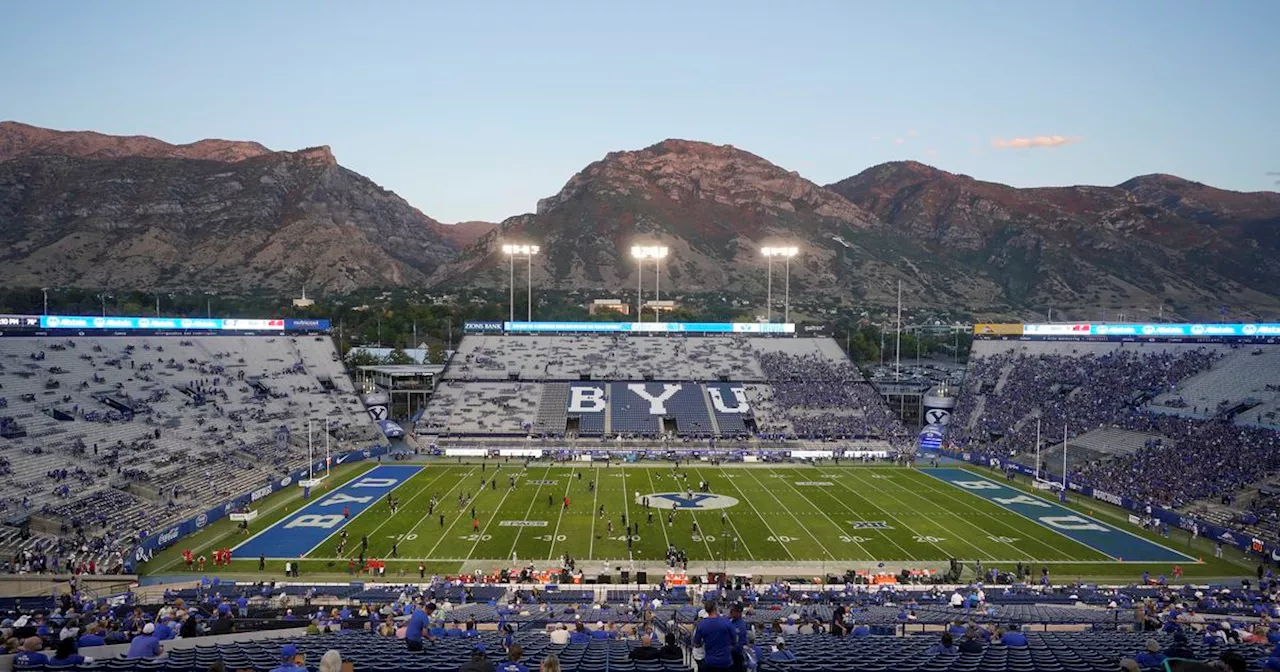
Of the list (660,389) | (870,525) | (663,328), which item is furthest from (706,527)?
(663,328)

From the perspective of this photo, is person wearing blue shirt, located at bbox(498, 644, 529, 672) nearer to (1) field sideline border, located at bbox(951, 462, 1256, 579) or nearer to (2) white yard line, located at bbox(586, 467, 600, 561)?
Result: (2) white yard line, located at bbox(586, 467, 600, 561)

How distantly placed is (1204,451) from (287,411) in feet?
193

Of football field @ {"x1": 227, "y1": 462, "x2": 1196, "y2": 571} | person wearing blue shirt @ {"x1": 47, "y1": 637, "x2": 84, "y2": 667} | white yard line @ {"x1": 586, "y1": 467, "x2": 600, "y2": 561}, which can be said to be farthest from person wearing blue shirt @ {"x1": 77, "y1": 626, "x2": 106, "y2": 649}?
white yard line @ {"x1": 586, "y1": 467, "x2": 600, "y2": 561}

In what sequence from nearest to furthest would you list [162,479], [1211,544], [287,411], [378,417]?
[1211,544], [162,479], [287,411], [378,417]

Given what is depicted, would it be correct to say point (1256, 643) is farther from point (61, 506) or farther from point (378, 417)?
point (378, 417)

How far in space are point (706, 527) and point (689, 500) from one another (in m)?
5.65

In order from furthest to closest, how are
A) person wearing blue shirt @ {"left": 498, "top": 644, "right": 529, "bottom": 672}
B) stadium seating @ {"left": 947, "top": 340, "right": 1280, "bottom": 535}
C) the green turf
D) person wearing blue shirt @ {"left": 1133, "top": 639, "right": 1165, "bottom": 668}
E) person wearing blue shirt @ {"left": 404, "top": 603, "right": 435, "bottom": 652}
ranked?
1. stadium seating @ {"left": 947, "top": 340, "right": 1280, "bottom": 535}
2. the green turf
3. person wearing blue shirt @ {"left": 404, "top": 603, "right": 435, "bottom": 652}
4. person wearing blue shirt @ {"left": 1133, "top": 639, "right": 1165, "bottom": 668}
5. person wearing blue shirt @ {"left": 498, "top": 644, "right": 529, "bottom": 672}

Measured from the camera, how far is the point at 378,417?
69938 mm

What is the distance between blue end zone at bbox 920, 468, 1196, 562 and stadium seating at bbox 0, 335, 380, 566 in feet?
133


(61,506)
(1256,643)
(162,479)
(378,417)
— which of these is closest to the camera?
(1256,643)

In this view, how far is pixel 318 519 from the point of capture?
3994cm

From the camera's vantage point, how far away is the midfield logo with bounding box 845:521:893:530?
129 feet

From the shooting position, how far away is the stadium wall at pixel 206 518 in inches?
1239

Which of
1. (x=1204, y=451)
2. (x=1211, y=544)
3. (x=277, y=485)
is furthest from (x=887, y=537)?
(x=277, y=485)
